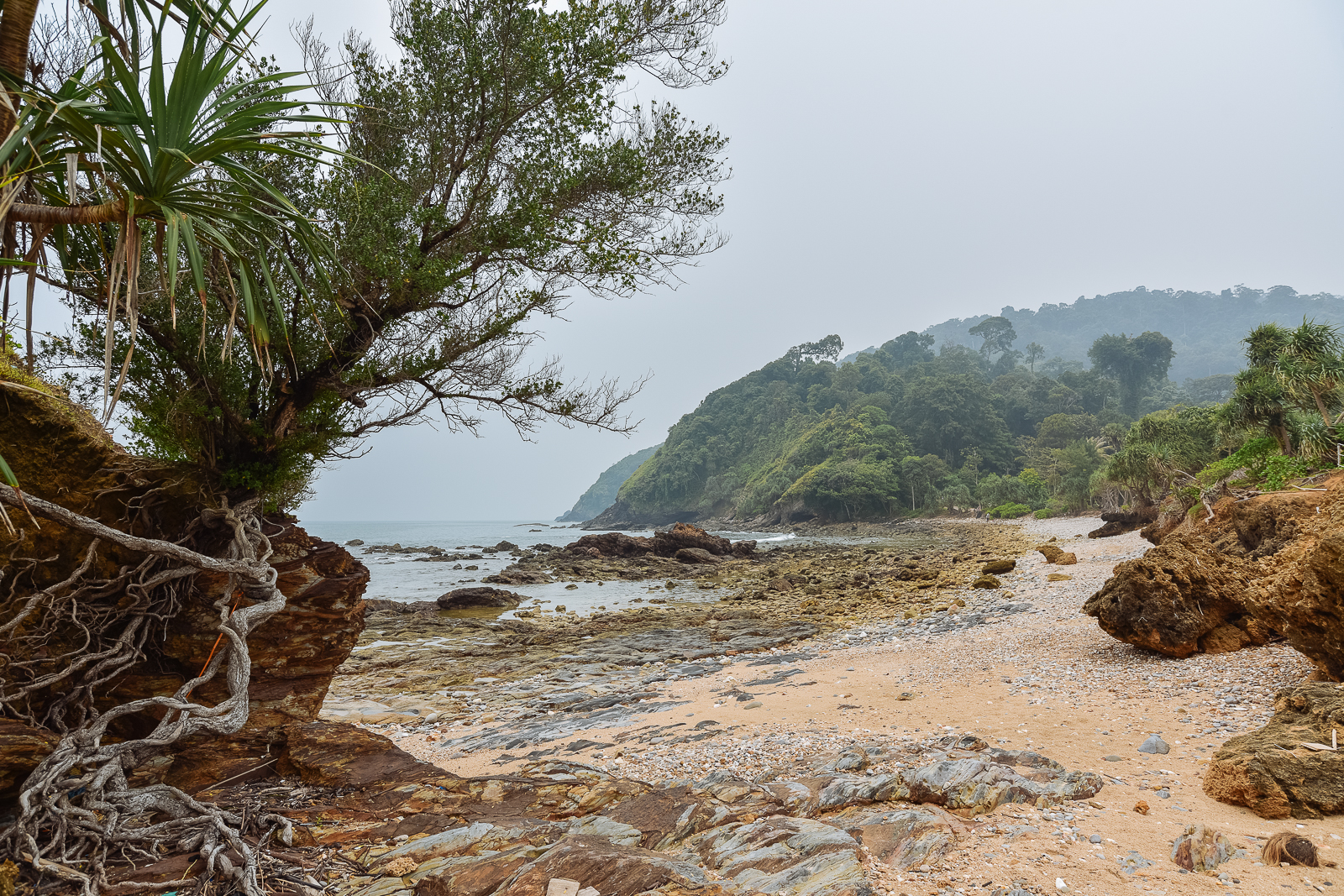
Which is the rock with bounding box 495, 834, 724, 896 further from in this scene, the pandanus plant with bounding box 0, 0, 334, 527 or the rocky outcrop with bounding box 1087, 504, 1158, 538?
the rocky outcrop with bounding box 1087, 504, 1158, 538

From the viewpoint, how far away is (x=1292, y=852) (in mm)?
2775

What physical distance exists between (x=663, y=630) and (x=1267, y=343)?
25.1 meters

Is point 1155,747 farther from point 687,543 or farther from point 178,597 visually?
point 687,543

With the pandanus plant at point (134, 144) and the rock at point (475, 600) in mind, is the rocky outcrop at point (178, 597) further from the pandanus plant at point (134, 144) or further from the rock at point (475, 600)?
the rock at point (475, 600)

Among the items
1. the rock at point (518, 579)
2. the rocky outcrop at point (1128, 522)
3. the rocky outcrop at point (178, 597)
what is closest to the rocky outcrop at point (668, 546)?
the rock at point (518, 579)

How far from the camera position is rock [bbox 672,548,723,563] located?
110 feet

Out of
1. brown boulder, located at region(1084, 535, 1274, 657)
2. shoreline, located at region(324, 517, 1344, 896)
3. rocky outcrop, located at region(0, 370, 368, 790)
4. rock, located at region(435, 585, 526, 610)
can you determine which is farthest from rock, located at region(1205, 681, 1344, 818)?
rock, located at region(435, 585, 526, 610)

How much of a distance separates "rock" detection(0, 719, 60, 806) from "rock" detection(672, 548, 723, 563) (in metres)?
31.0

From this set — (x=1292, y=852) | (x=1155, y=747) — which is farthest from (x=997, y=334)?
(x=1292, y=852)

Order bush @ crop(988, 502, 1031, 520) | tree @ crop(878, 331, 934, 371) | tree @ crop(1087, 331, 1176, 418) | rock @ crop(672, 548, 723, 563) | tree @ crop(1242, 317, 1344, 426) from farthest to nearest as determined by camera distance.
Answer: tree @ crop(878, 331, 934, 371), tree @ crop(1087, 331, 1176, 418), bush @ crop(988, 502, 1031, 520), rock @ crop(672, 548, 723, 563), tree @ crop(1242, 317, 1344, 426)

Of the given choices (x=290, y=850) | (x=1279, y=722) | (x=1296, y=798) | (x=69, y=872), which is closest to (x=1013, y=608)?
(x=1279, y=722)

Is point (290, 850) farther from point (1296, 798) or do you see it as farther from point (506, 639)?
point (506, 639)

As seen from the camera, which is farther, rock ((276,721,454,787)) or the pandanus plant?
rock ((276,721,454,787))

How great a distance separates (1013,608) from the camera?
12.4 metres
